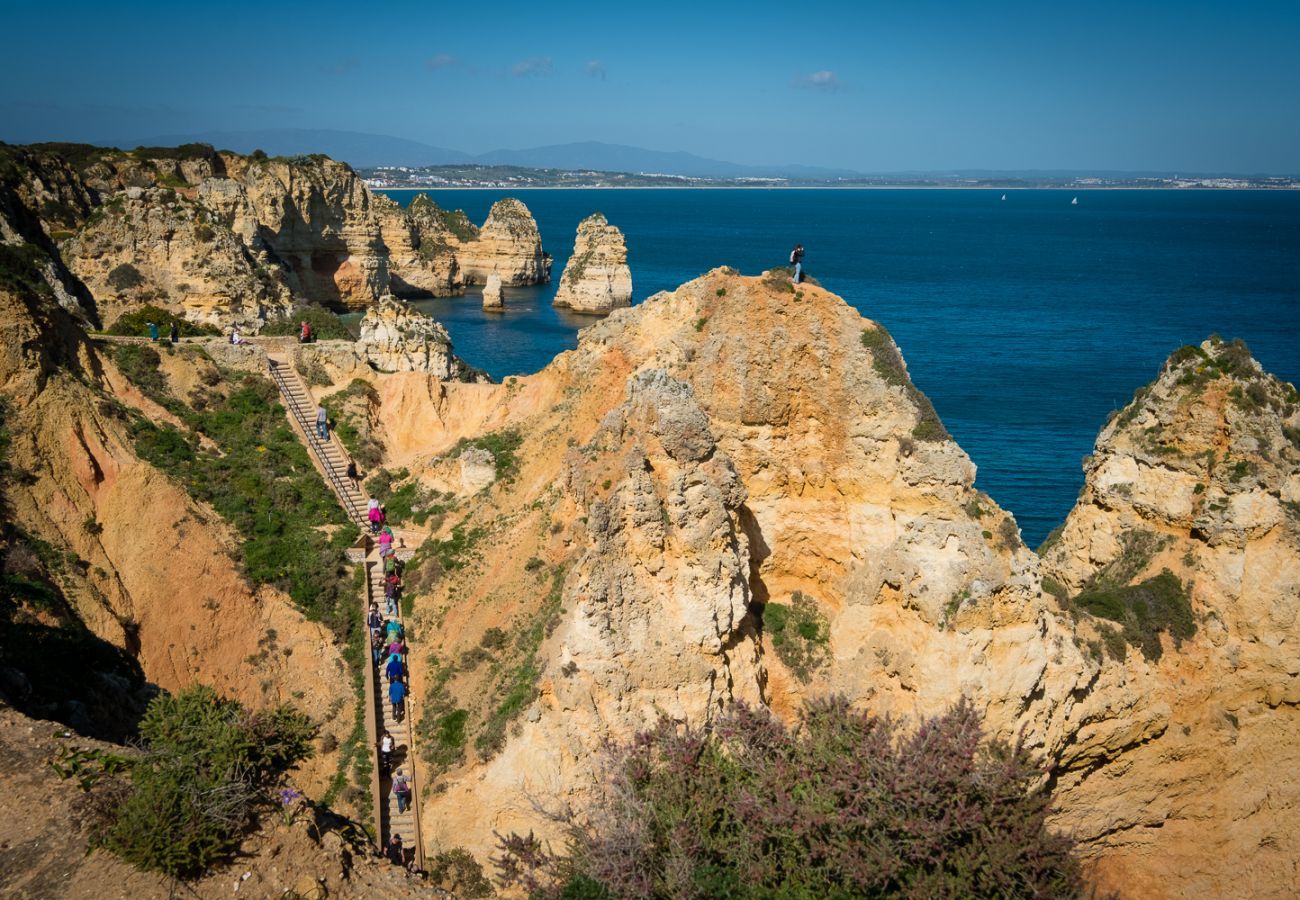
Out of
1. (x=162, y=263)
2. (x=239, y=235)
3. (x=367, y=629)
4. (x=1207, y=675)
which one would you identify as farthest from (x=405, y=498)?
(x=239, y=235)

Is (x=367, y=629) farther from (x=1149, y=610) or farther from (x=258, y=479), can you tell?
(x=1149, y=610)

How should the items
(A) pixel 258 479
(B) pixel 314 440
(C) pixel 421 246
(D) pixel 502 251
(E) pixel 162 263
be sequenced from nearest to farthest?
(A) pixel 258 479
(B) pixel 314 440
(E) pixel 162 263
(C) pixel 421 246
(D) pixel 502 251

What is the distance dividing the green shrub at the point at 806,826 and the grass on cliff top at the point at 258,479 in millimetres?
12454

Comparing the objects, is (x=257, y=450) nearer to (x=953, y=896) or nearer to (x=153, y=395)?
(x=153, y=395)

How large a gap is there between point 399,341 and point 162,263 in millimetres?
24013

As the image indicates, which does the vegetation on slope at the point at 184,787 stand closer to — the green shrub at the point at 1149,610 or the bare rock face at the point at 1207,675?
the bare rock face at the point at 1207,675

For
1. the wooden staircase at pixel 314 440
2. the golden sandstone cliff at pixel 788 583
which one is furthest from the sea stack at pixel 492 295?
the golden sandstone cliff at pixel 788 583

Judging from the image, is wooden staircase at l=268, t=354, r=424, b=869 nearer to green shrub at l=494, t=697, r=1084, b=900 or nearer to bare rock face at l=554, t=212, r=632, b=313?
green shrub at l=494, t=697, r=1084, b=900

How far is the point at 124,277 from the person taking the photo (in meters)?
57.2

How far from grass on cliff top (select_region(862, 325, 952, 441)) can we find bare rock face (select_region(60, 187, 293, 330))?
4615cm

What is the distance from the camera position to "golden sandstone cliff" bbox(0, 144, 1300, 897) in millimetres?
20422

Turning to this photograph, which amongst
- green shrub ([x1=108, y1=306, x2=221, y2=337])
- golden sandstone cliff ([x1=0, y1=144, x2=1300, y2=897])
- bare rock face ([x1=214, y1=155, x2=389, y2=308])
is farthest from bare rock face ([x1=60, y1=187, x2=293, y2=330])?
golden sandstone cliff ([x1=0, y1=144, x2=1300, y2=897])

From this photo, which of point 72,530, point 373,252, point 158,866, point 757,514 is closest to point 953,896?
point 757,514

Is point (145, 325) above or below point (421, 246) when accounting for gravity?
below
